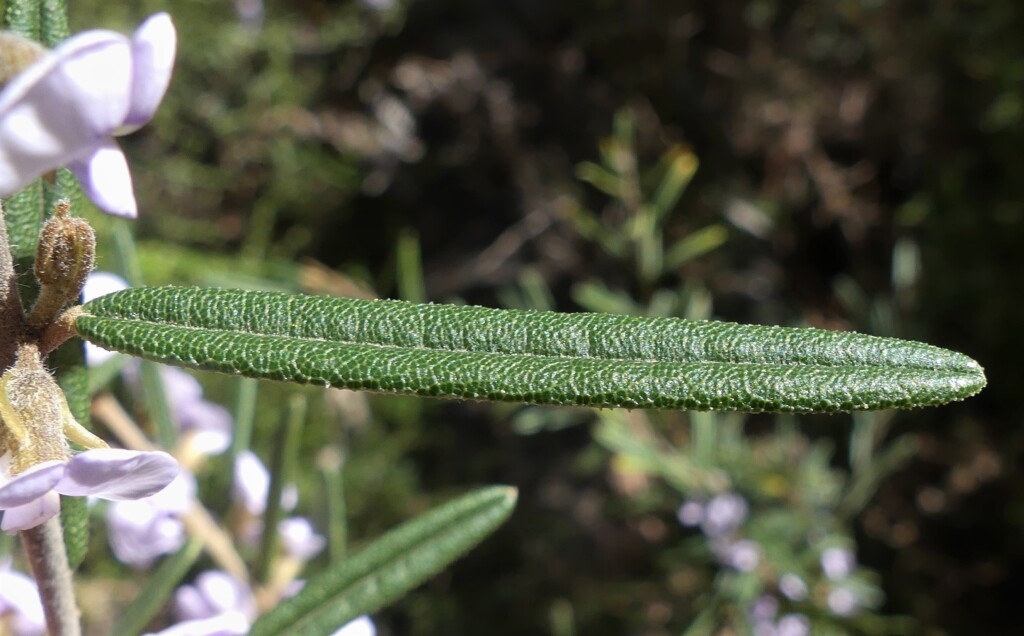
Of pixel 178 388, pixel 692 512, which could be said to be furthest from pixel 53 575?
pixel 692 512

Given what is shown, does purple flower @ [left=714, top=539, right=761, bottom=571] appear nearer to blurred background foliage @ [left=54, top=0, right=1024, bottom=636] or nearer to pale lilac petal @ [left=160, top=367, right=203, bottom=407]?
blurred background foliage @ [left=54, top=0, right=1024, bottom=636]

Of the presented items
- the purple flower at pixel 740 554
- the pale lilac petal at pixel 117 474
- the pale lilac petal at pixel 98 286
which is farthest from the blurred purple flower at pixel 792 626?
the pale lilac petal at pixel 117 474

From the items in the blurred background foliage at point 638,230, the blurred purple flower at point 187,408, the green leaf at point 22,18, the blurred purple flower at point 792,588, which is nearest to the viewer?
the green leaf at point 22,18

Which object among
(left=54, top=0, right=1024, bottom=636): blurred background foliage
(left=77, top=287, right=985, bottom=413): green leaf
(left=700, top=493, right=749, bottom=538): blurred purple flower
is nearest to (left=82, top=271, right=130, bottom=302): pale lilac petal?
(left=77, top=287, right=985, bottom=413): green leaf

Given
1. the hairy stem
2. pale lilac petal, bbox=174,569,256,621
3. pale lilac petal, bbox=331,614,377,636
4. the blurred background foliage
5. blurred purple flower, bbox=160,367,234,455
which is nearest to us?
the hairy stem

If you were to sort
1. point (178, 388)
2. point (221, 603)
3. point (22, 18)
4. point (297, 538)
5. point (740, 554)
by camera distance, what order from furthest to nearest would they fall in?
1. point (740, 554)
2. point (178, 388)
3. point (297, 538)
4. point (221, 603)
5. point (22, 18)

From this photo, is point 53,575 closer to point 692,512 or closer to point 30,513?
point 30,513

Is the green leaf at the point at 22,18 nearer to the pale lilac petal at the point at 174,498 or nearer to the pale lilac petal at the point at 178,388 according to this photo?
the pale lilac petal at the point at 174,498
